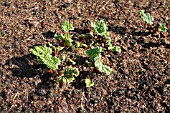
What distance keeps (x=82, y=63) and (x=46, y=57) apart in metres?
0.49

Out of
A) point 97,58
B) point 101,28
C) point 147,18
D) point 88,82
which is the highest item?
point 147,18

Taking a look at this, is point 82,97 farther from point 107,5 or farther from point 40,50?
point 107,5

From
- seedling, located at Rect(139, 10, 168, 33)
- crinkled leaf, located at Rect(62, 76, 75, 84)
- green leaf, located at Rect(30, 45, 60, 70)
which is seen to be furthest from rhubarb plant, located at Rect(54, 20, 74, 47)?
seedling, located at Rect(139, 10, 168, 33)

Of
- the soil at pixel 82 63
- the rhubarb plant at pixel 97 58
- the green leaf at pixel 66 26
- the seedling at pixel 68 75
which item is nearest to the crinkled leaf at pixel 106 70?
the rhubarb plant at pixel 97 58

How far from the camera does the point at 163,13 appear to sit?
4.29 metres

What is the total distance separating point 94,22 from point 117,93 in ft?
3.75

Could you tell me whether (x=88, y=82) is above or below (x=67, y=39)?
below

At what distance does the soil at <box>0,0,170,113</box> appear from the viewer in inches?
132

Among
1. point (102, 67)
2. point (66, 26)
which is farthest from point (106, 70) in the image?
point (66, 26)

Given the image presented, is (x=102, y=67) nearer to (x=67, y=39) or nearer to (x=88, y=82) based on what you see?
(x=88, y=82)

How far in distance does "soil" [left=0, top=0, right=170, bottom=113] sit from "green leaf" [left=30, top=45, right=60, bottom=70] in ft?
0.64

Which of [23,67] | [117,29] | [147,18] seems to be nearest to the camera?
[23,67]

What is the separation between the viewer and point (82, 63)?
3697mm

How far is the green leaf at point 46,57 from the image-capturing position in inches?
133
